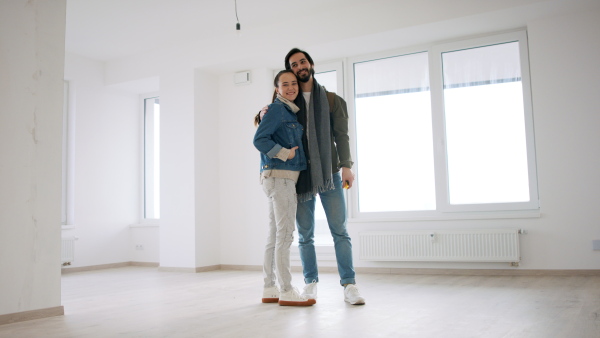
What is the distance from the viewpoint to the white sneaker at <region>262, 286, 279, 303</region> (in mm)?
2871

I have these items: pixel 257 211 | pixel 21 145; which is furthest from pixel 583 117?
pixel 21 145

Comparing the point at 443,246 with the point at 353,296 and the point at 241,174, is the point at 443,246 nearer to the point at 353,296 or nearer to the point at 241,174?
the point at 353,296

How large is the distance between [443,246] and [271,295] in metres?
1.98

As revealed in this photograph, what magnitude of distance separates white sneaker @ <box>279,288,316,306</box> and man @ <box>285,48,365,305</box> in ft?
0.41

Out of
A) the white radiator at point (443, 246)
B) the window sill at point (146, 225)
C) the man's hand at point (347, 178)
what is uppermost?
the man's hand at point (347, 178)

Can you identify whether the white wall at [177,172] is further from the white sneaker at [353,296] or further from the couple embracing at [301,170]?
the white sneaker at [353,296]

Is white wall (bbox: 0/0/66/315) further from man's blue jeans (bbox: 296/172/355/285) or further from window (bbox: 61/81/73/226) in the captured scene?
window (bbox: 61/81/73/226)

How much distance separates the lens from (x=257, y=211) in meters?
5.23

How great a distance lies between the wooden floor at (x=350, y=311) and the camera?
2107 mm

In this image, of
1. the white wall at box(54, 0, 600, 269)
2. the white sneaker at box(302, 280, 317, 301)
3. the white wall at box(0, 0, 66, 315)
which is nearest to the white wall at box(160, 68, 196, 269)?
the white wall at box(54, 0, 600, 269)

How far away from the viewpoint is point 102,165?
19.5 ft

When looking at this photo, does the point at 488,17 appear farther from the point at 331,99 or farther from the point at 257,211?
the point at 257,211

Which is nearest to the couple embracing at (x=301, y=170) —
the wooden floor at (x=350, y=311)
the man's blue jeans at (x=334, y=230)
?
the man's blue jeans at (x=334, y=230)

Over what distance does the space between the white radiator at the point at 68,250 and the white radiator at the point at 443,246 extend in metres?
3.09
